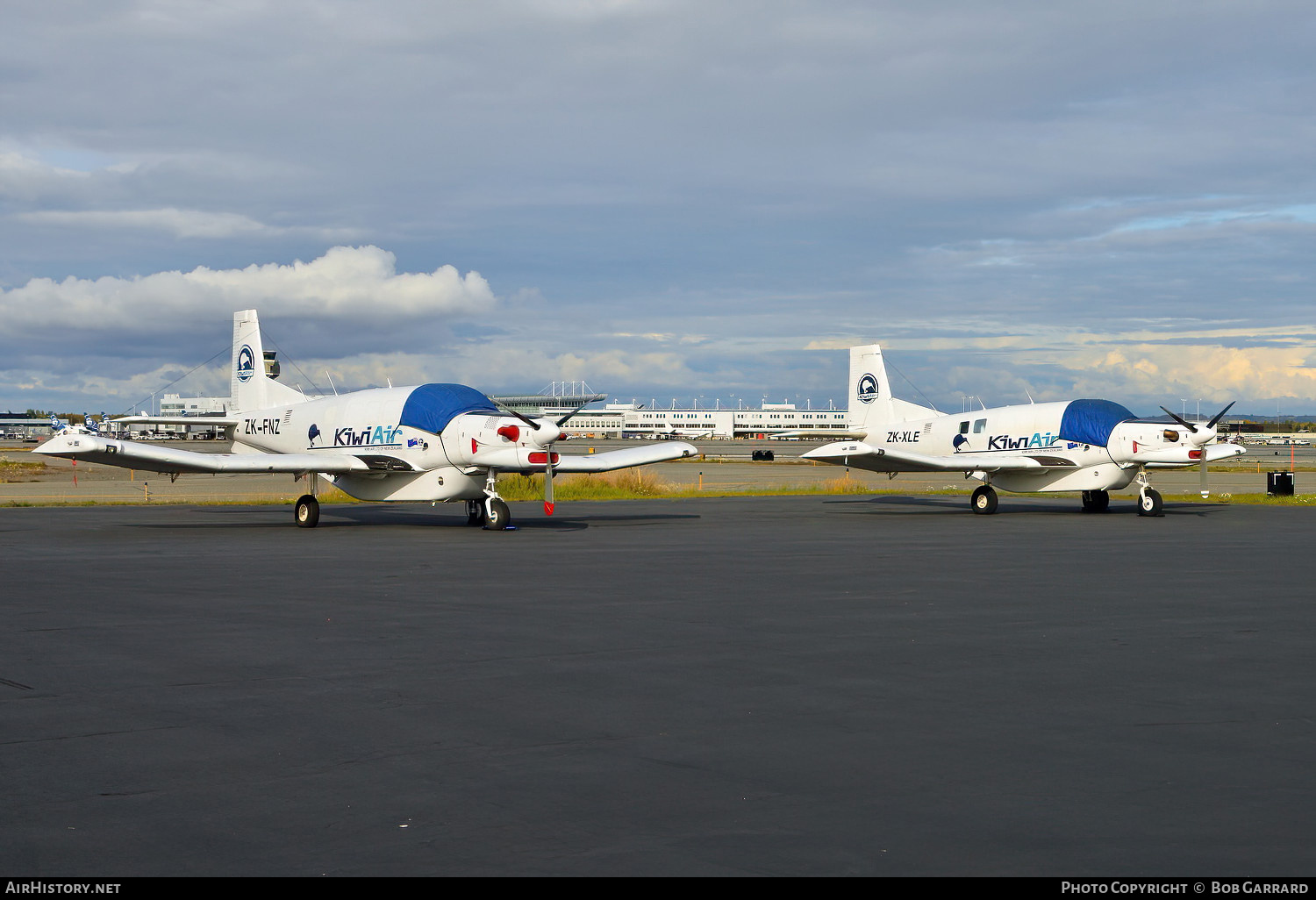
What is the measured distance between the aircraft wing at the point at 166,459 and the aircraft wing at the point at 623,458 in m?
4.51

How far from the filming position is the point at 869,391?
39.8 meters

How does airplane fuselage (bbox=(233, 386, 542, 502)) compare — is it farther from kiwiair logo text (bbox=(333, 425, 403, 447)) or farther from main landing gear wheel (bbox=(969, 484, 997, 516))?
main landing gear wheel (bbox=(969, 484, 997, 516))

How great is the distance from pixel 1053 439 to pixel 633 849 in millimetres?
29667

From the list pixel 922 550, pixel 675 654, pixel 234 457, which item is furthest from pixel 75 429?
pixel 675 654

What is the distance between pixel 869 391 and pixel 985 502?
8803mm

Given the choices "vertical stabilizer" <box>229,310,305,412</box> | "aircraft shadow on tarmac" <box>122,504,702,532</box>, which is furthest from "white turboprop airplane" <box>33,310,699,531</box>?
"vertical stabilizer" <box>229,310,305,412</box>

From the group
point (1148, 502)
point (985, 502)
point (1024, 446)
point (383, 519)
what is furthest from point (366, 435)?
point (1148, 502)

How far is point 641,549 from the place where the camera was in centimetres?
2072

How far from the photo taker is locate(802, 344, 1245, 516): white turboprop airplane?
3136 centimetres

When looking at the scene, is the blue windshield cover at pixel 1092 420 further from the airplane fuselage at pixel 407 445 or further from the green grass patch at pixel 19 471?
the green grass patch at pixel 19 471

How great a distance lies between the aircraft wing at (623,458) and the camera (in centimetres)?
2611

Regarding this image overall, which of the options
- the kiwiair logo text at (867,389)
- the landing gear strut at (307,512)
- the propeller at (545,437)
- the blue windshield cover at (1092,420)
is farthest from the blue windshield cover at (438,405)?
the kiwiair logo text at (867,389)

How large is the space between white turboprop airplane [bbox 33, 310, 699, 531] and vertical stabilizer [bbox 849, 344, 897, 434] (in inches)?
509
